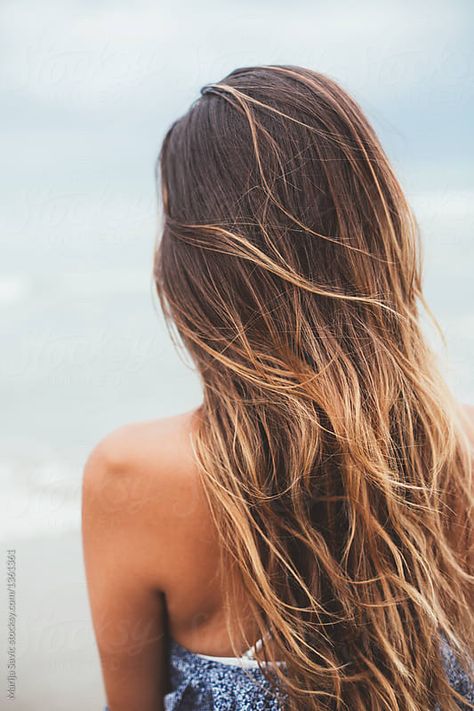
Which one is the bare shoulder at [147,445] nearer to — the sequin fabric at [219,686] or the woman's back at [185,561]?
the woman's back at [185,561]

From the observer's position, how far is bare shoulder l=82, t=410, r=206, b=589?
37.0 inches

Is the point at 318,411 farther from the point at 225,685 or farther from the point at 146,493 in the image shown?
the point at 225,685

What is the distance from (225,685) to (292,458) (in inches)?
14.0

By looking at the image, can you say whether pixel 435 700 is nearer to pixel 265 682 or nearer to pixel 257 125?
pixel 265 682

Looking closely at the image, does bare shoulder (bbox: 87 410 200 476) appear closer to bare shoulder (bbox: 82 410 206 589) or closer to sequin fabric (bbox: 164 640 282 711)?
bare shoulder (bbox: 82 410 206 589)

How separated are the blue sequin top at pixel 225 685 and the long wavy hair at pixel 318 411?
2 centimetres

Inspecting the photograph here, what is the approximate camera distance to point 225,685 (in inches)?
39.5

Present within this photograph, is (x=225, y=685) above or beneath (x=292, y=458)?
beneath

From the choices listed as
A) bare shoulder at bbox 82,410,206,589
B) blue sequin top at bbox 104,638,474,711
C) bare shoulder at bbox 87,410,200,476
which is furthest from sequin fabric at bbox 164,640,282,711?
bare shoulder at bbox 87,410,200,476

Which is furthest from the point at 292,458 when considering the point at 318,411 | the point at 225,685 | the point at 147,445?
the point at 225,685

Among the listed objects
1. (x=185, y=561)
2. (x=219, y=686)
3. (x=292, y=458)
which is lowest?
(x=219, y=686)

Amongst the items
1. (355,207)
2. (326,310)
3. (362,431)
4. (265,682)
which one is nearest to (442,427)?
(362,431)

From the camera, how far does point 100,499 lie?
3.27ft

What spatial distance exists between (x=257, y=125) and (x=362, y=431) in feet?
1.48
